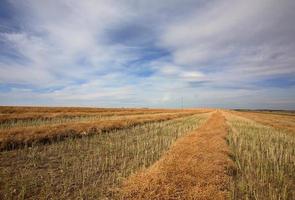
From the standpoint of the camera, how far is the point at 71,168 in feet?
27.6

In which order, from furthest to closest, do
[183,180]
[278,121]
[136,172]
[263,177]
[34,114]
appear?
[278,121]
[34,114]
[136,172]
[263,177]
[183,180]

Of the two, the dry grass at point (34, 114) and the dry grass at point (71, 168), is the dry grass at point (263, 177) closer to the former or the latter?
the dry grass at point (71, 168)

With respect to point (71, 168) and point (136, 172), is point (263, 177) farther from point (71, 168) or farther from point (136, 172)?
point (71, 168)

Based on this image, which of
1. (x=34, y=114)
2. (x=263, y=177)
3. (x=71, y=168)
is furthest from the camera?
(x=34, y=114)

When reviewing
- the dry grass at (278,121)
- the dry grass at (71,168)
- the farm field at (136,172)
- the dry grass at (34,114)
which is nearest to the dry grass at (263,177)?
the farm field at (136,172)

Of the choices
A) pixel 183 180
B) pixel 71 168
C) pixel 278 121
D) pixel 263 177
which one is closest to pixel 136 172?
pixel 183 180

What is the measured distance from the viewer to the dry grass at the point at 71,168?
6195 mm

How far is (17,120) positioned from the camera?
24.8 m

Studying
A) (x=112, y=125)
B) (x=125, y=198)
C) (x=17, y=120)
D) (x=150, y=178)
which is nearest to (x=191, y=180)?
(x=150, y=178)

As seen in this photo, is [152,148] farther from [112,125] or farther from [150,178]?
[112,125]

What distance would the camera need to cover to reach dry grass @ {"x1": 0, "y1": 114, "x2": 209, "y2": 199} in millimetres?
6195

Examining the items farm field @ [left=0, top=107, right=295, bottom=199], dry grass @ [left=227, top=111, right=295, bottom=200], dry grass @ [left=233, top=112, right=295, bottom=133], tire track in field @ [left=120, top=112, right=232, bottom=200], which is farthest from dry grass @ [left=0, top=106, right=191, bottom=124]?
dry grass @ [left=233, top=112, right=295, bottom=133]

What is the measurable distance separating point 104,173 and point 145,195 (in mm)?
2454

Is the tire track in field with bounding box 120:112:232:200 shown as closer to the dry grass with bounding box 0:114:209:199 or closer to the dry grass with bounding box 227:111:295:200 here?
the dry grass with bounding box 227:111:295:200
